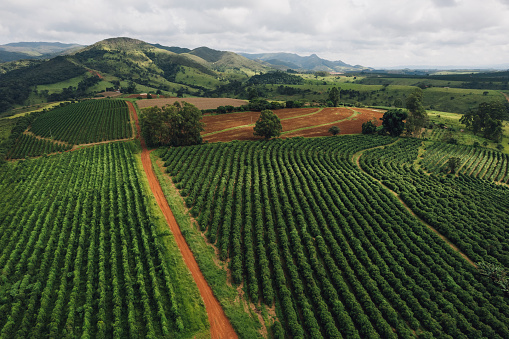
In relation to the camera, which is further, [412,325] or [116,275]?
[116,275]

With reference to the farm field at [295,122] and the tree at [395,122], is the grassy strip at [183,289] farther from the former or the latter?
the tree at [395,122]

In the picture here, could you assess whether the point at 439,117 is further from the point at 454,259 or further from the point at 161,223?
the point at 161,223

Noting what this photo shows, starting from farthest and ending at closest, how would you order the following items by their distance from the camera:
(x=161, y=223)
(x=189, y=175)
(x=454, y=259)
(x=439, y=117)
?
(x=439, y=117)
(x=189, y=175)
(x=161, y=223)
(x=454, y=259)

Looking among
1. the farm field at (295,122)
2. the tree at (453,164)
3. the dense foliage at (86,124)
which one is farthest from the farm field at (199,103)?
the tree at (453,164)

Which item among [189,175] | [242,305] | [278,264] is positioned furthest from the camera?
[189,175]

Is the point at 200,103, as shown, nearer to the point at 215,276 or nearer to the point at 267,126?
the point at 267,126

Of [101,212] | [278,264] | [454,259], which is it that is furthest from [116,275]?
[454,259]

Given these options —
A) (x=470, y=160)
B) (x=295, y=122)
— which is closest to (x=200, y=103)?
(x=295, y=122)

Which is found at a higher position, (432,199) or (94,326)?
(432,199)
